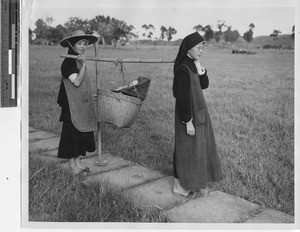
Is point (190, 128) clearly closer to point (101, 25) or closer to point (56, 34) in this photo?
point (101, 25)

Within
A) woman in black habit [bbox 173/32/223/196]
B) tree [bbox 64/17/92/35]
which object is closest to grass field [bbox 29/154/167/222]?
woman in black habit [bbox 173/32/223/196]

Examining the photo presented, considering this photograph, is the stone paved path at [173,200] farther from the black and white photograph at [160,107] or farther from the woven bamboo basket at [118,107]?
the woven bamboo basket at [118,107]

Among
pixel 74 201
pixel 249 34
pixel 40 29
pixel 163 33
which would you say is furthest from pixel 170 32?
pixel 74 201

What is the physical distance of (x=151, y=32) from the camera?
7.37 ft

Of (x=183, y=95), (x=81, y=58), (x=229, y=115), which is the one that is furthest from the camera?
(x=229, y=115)

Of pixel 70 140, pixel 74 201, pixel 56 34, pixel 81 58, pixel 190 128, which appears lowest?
pixel 74 201

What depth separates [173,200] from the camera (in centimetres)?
204

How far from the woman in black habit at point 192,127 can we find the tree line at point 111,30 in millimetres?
281

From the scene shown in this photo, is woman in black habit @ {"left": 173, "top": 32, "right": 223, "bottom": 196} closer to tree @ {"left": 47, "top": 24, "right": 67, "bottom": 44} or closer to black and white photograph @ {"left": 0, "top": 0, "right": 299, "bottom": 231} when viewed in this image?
black and white photograph @ {"left": 0, "top": 0, "right": 299, "bottom": 231}

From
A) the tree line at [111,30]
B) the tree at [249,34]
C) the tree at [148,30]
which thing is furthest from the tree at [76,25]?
the tree at [249,34]

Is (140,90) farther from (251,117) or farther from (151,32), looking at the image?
(251,117)

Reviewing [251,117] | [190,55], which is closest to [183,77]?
[190,55]

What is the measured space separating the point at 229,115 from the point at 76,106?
798 mm

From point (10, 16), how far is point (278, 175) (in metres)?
1.46
